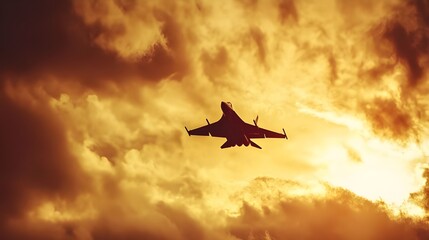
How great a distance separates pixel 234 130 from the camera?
93625 millimetres

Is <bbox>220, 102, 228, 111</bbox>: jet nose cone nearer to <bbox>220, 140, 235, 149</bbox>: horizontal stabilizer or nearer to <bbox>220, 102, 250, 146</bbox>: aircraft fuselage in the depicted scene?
<bbox>220, 102, 250, 146</bbox>: aircraft fuselage

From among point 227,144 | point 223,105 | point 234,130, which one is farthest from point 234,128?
point 223,105

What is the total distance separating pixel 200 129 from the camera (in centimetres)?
9938

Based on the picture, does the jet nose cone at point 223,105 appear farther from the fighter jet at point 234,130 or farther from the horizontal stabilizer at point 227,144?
the horizontal stabilizer at point 227,144

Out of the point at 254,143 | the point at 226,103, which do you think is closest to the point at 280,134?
the point at 254,143

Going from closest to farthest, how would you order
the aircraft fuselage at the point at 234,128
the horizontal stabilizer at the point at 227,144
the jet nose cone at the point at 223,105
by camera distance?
the jet nose cone at the point at 223,105, the aircraft fuselage at the point at 234,128, the horizontal stabilizer at the point at 227,144

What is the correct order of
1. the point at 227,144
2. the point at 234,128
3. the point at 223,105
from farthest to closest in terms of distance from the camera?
the point at 227,144
the point at 234,128
the point at 223,105

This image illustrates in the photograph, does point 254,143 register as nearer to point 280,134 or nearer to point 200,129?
point 280,134

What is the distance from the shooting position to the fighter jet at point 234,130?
9150cm

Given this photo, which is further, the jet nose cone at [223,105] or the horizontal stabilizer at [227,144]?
the horizontal stabilizer at [227,144]

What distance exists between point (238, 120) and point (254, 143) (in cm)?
495

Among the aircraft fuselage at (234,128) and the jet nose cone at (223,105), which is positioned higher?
the jet nose cone at (223,105)

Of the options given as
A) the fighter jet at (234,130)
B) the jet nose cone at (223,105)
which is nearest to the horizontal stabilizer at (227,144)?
the fighter jet at (234,130)

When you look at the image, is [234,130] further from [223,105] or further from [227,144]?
[223,105]
